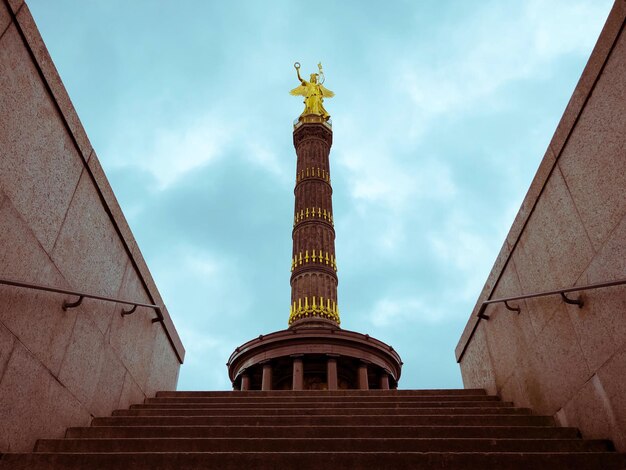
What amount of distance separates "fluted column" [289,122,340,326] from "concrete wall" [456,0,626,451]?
40.5 ft

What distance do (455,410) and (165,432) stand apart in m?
2.91

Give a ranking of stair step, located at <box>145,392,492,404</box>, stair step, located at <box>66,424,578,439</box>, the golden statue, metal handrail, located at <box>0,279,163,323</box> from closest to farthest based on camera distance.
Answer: metal handrail, located at <box>0,279,163,323</box> → stair step, located at <box>66,424,578,439</box> → stair step, located at <box>145,392,492,404</box> → the golden statue

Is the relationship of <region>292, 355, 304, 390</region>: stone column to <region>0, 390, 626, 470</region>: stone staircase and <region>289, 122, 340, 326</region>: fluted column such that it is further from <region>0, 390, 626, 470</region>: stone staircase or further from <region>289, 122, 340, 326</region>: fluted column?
<region>0, 390, 626, 470</region>: stone staircase

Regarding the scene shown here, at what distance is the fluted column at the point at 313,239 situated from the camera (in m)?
18.3

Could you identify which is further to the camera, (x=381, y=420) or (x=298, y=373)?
(x=298, y=373)

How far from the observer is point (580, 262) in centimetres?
448

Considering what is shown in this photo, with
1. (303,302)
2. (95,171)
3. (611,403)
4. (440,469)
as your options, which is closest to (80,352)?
(95,171)

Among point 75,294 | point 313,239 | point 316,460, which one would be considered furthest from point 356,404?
point 313,239

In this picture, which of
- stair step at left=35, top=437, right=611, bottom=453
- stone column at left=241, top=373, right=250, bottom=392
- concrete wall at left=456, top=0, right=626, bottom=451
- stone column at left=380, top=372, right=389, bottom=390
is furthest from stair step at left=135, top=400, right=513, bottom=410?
stone column at left=380, top=372, right=389, bottom=390

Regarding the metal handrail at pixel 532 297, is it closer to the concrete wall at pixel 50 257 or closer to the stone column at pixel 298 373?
the concrete wall at pixel 50 257

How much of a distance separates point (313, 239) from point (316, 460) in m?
16.8

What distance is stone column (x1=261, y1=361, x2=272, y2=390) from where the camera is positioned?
49.2 ft

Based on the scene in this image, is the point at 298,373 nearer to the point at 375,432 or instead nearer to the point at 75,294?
the point at 375,432

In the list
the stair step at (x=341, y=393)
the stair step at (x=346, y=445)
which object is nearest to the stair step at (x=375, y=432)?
the stair step at (x=346, y=445)
